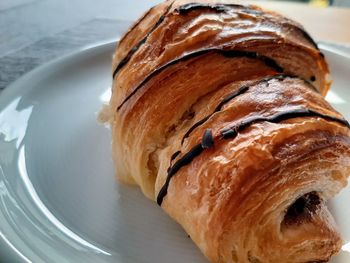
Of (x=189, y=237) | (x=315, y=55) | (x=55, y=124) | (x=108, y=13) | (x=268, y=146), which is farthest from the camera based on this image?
(x=108, y=13)

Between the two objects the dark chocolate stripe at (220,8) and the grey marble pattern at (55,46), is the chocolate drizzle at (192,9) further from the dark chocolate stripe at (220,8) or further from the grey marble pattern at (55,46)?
the grey marble pattern at (55,46)

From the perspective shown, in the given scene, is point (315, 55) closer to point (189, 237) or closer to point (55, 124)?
point (189, 237)

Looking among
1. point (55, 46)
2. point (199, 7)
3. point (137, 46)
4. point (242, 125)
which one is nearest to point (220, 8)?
point (199, 7)

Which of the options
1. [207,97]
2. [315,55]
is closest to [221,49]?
[207,97]

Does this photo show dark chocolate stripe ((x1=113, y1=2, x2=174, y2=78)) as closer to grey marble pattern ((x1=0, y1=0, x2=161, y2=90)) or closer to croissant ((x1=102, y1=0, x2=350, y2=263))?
croissant ((x1=102, y1=0, x2=350, y2=263))

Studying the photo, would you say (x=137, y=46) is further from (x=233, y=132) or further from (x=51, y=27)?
(x=51, y=27)

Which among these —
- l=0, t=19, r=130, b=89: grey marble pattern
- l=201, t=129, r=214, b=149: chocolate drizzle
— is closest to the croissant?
l=201, t=129, r=214, b=149: chocolate drizzle

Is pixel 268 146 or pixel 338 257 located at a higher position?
pixel 268 146

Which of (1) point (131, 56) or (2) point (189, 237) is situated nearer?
(2) point (189, 237)
